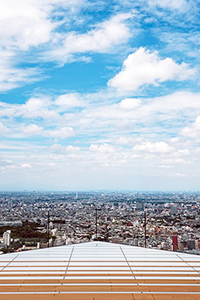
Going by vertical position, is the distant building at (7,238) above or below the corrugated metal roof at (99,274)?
above

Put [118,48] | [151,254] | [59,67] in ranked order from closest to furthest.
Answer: [151,254]
[118,48]
[59,67]

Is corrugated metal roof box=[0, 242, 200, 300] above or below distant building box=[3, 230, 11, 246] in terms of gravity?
below

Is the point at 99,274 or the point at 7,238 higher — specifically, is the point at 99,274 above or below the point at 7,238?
below

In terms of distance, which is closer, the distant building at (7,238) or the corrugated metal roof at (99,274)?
the corrugated metal roof at (99,274)

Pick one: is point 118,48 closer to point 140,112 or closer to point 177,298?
point 140,112

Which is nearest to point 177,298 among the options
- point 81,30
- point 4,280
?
point 4,280

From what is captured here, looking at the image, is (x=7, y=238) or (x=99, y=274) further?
(x=7, y=238)

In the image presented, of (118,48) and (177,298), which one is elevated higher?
(118,48)

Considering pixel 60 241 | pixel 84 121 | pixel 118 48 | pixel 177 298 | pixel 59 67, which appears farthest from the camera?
pixel 84 121
